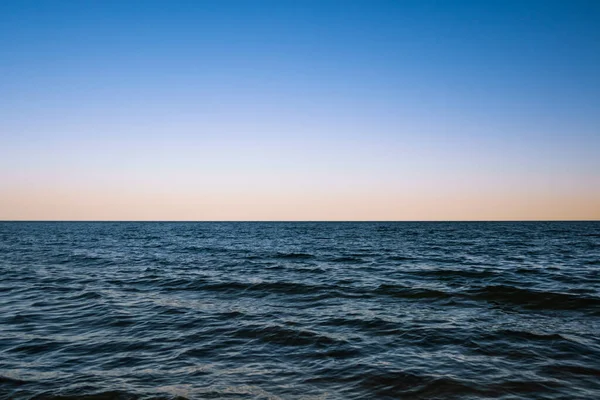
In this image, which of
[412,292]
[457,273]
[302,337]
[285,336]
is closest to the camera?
[302,337]

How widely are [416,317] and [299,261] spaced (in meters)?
17.2

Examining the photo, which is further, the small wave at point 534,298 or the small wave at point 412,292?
the small wave at point 412,292

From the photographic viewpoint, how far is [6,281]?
1967 cm

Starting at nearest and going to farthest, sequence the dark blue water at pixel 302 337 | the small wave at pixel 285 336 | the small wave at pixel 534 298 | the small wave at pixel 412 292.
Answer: the dark blue water at pixel 302 337 → the small wave at pixel 285 336 → the small wave at pixel 534 298 → the small wave at pixel 412 292

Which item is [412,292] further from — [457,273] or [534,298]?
[457,273]

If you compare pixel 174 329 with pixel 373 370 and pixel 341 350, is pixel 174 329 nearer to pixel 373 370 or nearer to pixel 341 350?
pixel 341 350

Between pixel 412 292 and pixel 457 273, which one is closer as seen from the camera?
pixel 412 292

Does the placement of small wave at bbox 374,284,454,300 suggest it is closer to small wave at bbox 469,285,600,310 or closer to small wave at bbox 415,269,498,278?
small wave at bbox 469,285,600,310

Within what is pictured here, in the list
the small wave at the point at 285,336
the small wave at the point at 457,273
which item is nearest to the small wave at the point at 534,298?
the small wave at the point at 457,273

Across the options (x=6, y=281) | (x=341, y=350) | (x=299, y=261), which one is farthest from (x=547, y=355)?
(x=6, y=281)

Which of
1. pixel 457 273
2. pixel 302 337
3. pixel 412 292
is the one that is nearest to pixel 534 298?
pixel 412 292

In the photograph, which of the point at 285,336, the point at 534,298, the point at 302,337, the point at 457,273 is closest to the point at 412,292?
the point at 534,298

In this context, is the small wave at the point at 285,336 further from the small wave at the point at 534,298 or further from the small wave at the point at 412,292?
the small wave at the point at 534,298

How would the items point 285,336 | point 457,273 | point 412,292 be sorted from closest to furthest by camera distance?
1. point 285,336
2. point 412,292
3. point 457,273
